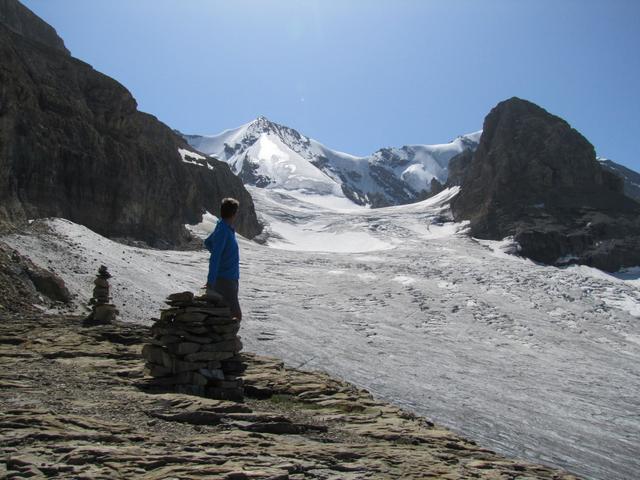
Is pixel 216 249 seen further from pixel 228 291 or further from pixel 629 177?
pixel 629 177

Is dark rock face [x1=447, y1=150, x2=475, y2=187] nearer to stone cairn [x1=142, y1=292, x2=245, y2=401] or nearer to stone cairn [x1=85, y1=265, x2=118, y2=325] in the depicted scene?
stone cairn [x1=85, y1=265, x2=118, y2=325]

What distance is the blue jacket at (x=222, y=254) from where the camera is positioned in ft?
29.2

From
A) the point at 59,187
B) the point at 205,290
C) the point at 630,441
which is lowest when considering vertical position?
the point at 630,441

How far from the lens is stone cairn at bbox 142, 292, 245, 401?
8.69 meters

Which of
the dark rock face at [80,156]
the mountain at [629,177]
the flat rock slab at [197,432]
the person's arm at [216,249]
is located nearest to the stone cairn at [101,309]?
the flat rock slab at [197,432]

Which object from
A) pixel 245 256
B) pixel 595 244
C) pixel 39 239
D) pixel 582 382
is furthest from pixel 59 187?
pixel 595 244

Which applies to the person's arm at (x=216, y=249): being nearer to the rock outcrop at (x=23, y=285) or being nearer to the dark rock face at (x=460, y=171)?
the rock outcrop at (x=23, y=285)

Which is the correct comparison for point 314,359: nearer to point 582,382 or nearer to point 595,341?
point 582,382

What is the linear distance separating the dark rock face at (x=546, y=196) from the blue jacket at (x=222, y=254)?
5996 cm

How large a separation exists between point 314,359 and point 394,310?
13.7 metres

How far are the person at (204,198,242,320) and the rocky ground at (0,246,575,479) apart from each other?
5.56 feet

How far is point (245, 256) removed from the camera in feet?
160

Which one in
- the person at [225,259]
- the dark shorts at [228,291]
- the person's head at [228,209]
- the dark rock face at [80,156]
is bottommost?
the dark shorts at [228,291]

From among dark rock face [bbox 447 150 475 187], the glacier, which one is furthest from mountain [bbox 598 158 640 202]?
the glacier
